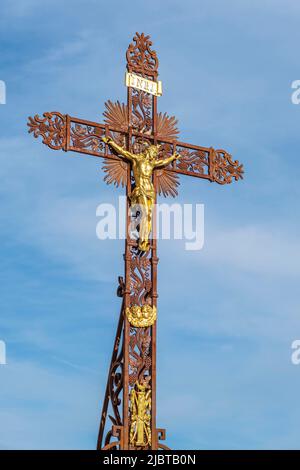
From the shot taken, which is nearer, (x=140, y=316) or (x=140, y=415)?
(x=140, y=415)

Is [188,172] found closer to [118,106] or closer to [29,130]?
[118,106]

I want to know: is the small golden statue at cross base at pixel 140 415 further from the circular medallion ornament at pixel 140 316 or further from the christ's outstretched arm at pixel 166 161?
the christ's outstretched arm at pixel 166 161

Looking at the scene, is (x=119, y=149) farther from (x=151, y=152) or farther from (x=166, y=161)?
(x=166, y=161)

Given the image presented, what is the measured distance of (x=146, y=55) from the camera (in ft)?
56.1

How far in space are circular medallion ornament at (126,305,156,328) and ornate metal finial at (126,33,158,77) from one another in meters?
3.61

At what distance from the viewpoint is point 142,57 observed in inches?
671

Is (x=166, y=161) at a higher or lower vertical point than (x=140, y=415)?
higher

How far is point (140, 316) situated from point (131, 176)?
2.06 metres

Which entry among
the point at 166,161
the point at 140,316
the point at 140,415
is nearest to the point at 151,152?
the point at 166,161

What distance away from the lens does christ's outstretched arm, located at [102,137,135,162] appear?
16172 mm

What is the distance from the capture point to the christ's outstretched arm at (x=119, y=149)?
1617 centimetres

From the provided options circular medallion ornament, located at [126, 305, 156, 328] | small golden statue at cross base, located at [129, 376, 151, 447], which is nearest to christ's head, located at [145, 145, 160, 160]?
circular medallion ornament, located at [126, 305, 156, 328]

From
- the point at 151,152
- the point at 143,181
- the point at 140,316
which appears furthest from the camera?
the point at 151,152

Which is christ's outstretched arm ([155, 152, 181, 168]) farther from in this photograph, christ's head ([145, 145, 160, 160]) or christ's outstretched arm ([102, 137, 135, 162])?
christ's outstretched arm ([102, 137, 135, 162])
